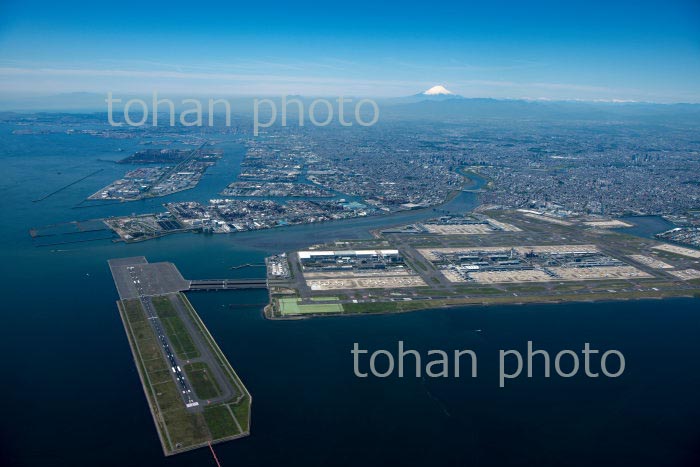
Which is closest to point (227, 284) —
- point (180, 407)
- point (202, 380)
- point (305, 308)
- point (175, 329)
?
point (305, 308)

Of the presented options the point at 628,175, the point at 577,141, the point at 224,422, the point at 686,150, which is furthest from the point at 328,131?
the point at 224,422

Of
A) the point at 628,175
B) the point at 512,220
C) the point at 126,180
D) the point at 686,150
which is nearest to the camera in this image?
the point at 512,220

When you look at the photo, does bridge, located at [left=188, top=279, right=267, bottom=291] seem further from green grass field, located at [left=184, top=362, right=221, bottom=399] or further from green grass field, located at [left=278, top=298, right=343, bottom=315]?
green grass field, located at [left=184, top=362, right=221, bottom=399]

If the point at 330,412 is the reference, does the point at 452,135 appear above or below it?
above

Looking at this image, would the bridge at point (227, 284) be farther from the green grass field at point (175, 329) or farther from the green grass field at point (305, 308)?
the green grass field at point (305, 308)

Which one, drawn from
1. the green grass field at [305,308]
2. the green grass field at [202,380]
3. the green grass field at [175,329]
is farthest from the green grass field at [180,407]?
the green grass field at [305,308]

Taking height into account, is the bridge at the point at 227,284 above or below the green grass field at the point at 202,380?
above

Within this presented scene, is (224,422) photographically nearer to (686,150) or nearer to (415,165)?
(415,165)

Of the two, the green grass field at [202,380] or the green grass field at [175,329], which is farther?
the green grass field at [175,329]

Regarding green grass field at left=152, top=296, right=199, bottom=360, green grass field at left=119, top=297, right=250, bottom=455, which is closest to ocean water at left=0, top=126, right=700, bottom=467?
green grass field at left=119, top=297, right=250, bottom=455
